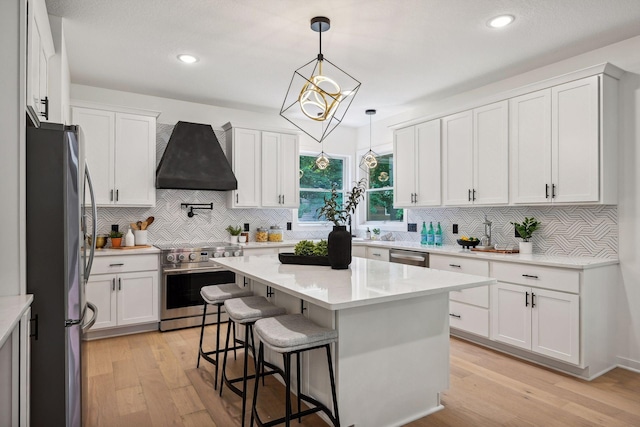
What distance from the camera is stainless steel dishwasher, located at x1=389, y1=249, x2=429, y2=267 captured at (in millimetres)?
4219

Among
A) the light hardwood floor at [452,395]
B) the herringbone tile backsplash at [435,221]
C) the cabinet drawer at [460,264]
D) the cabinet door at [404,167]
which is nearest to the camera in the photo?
the light hardwood floor at [452,395]

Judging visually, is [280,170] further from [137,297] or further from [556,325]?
[556,325]

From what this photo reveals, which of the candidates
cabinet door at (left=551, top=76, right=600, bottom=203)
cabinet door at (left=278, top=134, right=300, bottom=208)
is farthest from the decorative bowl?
cabinet door at (left=278, top=134, right=300, bottom=208)

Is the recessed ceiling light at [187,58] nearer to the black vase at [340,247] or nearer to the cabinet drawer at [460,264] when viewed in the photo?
the black vase at [340,247]

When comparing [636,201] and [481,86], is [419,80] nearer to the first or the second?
[481,86]

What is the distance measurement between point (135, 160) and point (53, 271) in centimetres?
268

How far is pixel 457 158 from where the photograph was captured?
4234mm

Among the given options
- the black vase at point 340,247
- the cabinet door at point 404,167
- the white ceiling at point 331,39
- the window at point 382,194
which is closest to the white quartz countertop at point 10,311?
the black vase at point 340,247

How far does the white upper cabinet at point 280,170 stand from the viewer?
16.8ft

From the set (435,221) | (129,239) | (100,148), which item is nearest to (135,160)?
(100,148)

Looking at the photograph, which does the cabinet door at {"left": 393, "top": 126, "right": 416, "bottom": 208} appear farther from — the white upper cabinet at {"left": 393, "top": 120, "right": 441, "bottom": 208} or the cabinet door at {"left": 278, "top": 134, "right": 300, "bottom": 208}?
the cabinet door at {"left": 278, "top": 134, "right": 300, "bottom": 208}

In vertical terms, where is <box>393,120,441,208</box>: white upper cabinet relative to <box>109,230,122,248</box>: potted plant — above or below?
above

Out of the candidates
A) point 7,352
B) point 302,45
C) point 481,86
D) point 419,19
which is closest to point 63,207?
point 7,352

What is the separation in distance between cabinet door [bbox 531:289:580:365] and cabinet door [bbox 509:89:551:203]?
2.84 feet
